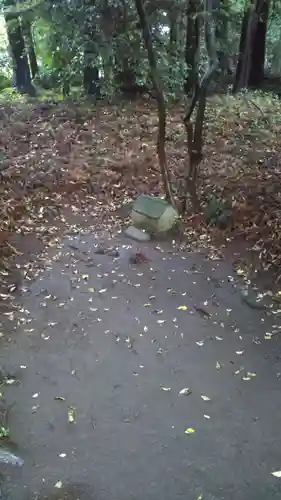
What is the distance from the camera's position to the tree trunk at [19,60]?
11.7 metres

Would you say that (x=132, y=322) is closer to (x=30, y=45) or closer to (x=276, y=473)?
(x=276, y=473)

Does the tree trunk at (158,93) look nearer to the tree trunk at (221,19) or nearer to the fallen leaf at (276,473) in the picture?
the tree trunk at (221,19)

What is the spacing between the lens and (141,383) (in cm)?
448

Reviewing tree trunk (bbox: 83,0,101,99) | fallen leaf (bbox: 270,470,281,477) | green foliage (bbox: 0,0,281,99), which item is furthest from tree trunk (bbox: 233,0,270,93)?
fallen leaf (bbox: 270,470,281,477)

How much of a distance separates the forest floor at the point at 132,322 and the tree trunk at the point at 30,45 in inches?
91.9

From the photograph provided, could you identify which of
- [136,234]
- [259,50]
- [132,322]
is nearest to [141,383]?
[132,322]

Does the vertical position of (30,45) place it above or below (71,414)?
above

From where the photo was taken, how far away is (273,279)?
20.3 feet

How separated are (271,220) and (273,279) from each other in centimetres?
115

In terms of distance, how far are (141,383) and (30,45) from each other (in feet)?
34.8

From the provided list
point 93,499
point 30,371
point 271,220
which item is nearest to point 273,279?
point 271,220

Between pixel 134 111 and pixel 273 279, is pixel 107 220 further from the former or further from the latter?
pixel 134 111

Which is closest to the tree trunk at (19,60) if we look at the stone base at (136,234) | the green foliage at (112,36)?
the green foliage at (112,36)

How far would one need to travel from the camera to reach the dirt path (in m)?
3.40
